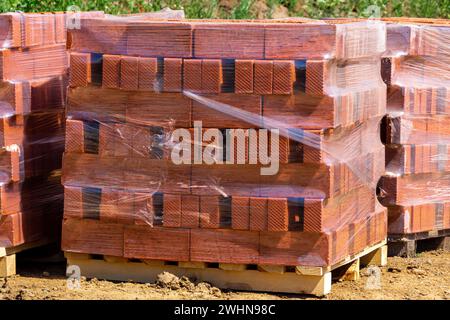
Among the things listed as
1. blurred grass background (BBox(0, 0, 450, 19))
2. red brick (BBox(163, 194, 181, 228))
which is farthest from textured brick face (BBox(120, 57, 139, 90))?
blurred grass background (BBox(0, 0, 450, 19))

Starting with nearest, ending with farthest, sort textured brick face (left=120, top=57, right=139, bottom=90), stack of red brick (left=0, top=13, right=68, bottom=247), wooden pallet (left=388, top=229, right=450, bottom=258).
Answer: textured brick face (left=120, top=57, right=139, bottom=90), stack of red brick (left=0, top=13, right=68, bottom=247), wooden pallet (left=388, top=229, right=450, bottom=258)

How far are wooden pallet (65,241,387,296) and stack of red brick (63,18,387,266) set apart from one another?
95 millimetres

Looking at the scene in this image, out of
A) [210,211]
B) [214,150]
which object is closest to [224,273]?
[210,211]

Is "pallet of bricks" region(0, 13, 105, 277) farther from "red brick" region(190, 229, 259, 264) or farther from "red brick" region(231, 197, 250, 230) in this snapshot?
"red brick" region(231, 197, 250, 230)

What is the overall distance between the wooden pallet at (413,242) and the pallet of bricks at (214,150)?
47.2 inches

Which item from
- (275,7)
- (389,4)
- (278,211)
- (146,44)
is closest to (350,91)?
(278,211)

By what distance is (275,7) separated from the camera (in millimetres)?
14453

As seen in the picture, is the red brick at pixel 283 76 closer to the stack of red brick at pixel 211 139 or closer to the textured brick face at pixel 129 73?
the stack of red brick at pixel 211 139

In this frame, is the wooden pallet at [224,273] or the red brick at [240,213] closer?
the red brick at [240,213]

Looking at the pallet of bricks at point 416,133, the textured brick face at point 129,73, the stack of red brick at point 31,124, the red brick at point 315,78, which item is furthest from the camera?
the pallet of bricks at point 416,133

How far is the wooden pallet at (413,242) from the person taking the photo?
24.5 ft

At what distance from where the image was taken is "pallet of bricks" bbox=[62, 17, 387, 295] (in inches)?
231

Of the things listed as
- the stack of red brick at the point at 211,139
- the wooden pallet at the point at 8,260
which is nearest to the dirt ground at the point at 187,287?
the wooden pallet at the point at 8,260

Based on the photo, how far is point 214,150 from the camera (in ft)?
19.6
